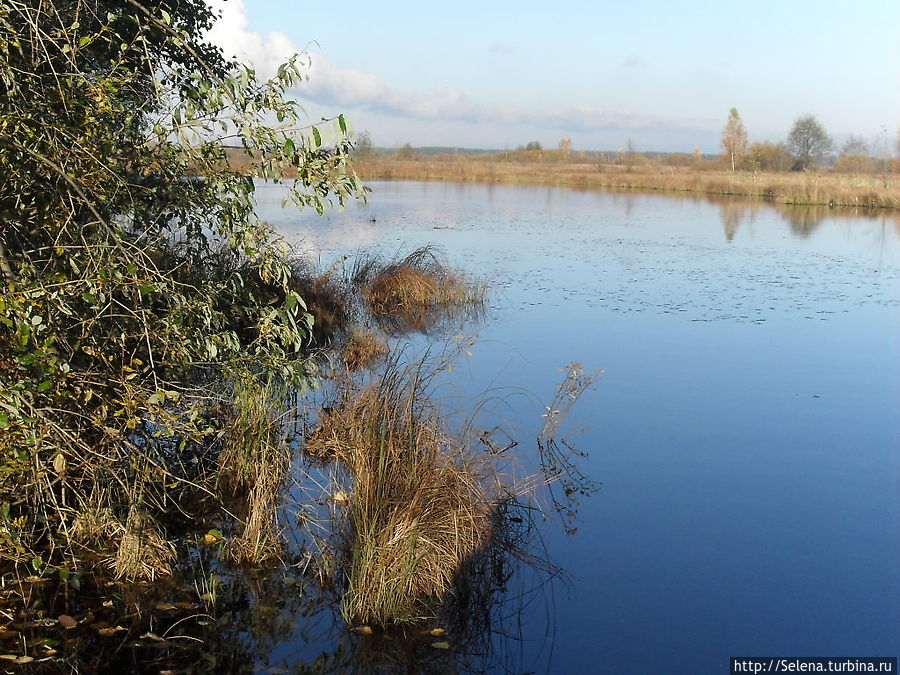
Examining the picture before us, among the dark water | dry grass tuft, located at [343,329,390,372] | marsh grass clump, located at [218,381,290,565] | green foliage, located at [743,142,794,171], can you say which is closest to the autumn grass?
green foliage, located at [743,142,794,171]

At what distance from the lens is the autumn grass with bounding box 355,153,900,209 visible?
120 ft

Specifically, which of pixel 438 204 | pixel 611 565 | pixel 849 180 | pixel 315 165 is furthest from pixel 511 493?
pixel 849 180

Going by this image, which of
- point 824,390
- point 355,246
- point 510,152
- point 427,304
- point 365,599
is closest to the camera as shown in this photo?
point 365,599

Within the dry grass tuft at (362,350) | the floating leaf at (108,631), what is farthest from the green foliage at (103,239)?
the dry grass tuft at (362,350)

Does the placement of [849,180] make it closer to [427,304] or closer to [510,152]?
[427,304]

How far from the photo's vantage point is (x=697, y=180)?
4603 centimetres

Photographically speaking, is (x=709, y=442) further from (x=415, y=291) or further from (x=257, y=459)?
(x=415, y=291)

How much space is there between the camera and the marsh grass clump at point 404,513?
447 centimetres

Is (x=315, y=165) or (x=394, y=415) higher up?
(x=315, y=165)

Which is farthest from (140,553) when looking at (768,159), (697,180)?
(768,159)

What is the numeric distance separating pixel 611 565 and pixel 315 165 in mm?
3107

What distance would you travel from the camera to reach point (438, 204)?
34.6 m

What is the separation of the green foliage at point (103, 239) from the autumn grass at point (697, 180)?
35193 millimetres

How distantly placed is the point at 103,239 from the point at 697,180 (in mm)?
45063
